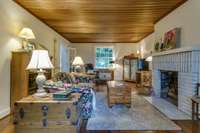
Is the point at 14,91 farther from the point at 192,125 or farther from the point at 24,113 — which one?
the point at 192,125

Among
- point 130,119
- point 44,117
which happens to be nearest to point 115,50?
point 130,119

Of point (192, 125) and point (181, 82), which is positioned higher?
point (181, 82)

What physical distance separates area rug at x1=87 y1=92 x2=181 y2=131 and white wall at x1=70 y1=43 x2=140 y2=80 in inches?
313

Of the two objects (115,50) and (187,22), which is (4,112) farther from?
(115,50)

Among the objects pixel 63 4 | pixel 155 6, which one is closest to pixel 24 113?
pixel 63 4

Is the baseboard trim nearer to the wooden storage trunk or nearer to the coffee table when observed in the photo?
the wooden storage trunk

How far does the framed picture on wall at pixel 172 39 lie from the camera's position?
5.47 meters

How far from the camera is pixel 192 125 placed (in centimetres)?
357

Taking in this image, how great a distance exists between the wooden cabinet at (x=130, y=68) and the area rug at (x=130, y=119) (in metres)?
6.73

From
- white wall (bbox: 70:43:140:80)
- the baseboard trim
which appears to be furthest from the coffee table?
white wall (bbox: 70:43:140:80)

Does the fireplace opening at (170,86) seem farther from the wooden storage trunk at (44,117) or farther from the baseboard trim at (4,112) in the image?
the baseboard trim at (4,112)

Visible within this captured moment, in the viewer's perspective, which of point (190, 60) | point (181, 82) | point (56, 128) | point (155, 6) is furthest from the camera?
point (155, 6)

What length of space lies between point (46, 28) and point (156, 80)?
13.9 ft

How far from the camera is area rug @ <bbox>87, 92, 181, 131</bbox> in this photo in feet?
11.6
